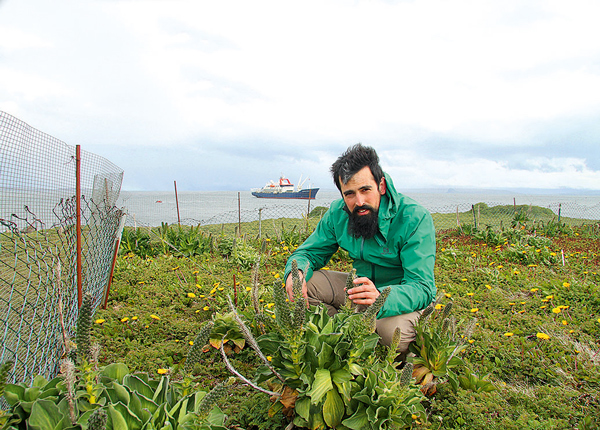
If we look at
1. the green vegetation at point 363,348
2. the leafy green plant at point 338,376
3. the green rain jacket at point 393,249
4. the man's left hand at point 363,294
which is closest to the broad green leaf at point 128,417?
the green vegetation at point 363,348

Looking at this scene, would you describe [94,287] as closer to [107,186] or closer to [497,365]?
[107,186]

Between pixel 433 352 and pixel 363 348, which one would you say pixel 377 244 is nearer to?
pixel 433 352

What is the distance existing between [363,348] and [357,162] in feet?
4.97

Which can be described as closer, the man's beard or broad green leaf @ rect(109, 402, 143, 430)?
broad green leaf @ rect(109, 402, 143, 430)

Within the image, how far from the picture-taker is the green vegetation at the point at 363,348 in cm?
175

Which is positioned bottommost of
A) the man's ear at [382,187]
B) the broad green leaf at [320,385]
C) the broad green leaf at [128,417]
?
the broad green leaf at [320,385]

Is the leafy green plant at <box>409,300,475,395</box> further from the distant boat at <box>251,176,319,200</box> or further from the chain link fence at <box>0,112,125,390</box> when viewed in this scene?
the distant boat at <box>251,176,319,200</box>

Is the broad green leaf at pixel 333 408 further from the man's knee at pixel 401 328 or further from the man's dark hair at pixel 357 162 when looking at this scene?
the man's dark hair at pixel 357 162

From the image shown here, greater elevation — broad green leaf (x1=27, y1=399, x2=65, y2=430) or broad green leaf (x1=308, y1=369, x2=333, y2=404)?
broad green leaf (x1=27, y1=399, x2=65, y2=430)

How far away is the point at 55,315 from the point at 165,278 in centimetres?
220

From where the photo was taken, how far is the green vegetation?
175 cm

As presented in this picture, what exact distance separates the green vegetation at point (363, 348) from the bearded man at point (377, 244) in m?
0.21

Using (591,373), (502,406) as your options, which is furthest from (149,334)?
(591,373)

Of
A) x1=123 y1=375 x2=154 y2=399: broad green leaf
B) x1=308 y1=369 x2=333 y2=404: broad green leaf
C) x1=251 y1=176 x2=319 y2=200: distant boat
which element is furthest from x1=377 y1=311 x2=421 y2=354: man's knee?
x1=251 y1=176 x2=319 y2=200: distant boat
